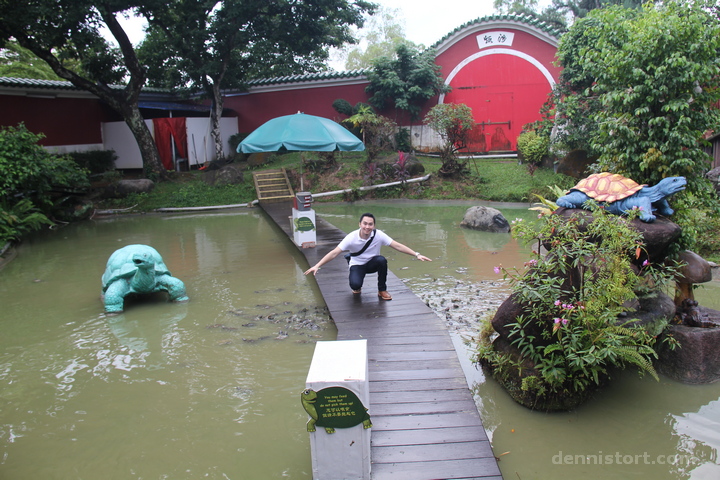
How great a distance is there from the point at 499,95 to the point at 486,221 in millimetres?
8666

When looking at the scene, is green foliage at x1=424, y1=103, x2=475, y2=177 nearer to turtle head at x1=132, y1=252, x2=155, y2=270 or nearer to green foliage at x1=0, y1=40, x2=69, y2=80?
turtle head at x1=132, y1=252, x2=155, y2=270

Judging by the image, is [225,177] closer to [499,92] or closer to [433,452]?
[499,92]

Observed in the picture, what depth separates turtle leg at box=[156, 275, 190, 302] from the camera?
7.25m

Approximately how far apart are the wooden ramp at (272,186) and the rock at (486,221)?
20.3 ft

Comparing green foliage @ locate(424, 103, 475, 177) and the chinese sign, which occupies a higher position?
the chinese sign

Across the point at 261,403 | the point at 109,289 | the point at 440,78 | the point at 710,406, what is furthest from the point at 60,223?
the point at 710,406

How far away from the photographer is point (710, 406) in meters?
4.54

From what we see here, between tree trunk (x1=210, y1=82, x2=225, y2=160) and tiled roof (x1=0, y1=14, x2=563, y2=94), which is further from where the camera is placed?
tree trunk (x1=210, y1=82, x2=225, y2=160)

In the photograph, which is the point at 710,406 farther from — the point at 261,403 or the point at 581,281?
the point at 261,403

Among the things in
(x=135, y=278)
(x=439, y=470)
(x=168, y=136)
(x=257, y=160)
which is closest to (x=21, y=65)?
(x=168, y=136)

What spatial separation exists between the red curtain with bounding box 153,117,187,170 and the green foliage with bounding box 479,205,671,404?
15.9 meters

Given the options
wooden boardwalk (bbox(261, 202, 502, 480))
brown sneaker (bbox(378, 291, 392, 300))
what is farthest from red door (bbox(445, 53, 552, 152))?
brown sneaker (bbox(378, 291, 392, 300))

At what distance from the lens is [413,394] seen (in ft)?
14.1

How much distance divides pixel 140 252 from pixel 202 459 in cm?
394
